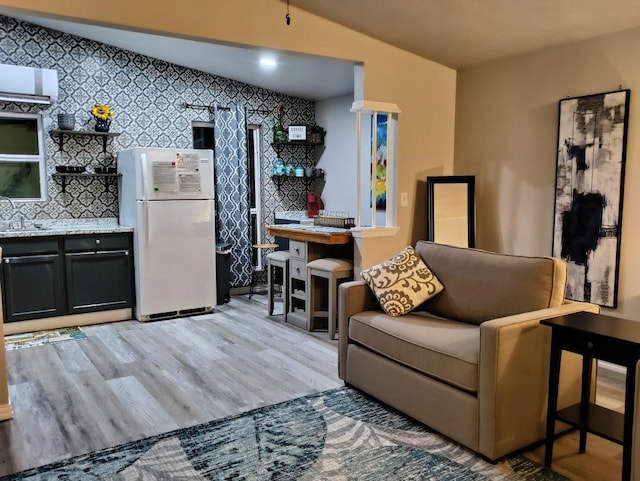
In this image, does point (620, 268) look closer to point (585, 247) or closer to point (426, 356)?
point (585, 247)

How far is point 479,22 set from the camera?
3678mm

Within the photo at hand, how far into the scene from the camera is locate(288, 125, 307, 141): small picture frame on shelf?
6.34m

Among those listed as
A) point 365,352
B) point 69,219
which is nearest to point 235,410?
point 365,352

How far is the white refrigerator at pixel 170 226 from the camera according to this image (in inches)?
190

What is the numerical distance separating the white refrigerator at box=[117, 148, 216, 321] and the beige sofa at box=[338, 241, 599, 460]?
2398mm

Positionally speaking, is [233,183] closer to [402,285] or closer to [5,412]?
[402,285]

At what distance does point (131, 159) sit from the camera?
4.87 m

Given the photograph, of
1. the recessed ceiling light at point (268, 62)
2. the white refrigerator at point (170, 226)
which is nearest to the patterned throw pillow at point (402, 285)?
the white refrigerator at point (170, 226)

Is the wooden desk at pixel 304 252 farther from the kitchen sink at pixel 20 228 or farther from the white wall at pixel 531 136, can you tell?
the kitchen sink at pixel 20 228

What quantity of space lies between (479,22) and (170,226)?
3.21 metres

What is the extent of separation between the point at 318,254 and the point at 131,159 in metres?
1.99

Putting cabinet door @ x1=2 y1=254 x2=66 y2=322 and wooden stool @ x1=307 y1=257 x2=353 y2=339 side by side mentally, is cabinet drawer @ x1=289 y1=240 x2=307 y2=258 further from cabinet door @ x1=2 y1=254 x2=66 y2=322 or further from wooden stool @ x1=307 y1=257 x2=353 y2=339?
cabinet door @ x1=2 y1=254 x2=66 y2=322

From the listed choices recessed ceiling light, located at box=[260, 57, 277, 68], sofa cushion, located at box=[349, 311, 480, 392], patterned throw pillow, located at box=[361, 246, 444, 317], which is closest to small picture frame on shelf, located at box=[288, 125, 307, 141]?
recessed ceiling light, located at box=[260, 57, 277, 68]

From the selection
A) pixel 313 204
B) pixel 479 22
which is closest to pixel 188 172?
pixel 313 204
